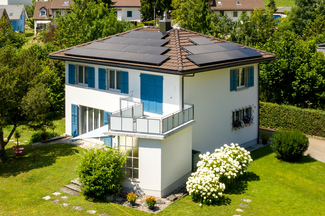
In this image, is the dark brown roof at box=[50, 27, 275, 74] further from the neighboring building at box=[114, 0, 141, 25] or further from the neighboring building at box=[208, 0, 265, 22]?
the neighboring building at box=[208, 0, 265, 22]

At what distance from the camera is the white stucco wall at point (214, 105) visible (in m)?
25.5

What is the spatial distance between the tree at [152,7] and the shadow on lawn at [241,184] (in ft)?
220

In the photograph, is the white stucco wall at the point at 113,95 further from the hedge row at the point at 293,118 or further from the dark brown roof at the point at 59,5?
the dark brown roof at the point at 59,5

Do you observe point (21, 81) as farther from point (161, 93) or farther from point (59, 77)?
point (59, 77)

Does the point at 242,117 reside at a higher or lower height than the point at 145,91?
lower

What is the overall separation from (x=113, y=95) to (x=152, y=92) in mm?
3895

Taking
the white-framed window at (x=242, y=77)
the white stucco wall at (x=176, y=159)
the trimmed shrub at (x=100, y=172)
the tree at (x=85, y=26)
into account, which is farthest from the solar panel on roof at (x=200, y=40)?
the tree at (x=85, y=26)

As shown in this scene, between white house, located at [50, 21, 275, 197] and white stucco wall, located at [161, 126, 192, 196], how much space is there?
57mm

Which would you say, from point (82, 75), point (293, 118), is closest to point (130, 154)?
point (82, 75)

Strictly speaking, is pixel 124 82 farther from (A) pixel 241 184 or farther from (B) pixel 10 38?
(B) pixel 10 38

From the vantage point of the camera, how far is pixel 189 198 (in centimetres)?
2203

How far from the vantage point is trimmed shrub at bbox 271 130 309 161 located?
26.6m

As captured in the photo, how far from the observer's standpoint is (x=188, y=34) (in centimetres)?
2938

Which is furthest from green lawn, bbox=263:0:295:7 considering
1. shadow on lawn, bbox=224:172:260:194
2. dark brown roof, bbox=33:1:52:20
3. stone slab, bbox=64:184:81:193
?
stone slab, bbox=64:184:81:193
